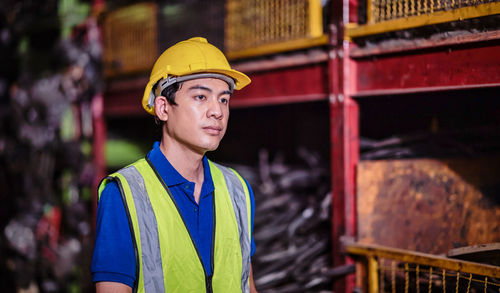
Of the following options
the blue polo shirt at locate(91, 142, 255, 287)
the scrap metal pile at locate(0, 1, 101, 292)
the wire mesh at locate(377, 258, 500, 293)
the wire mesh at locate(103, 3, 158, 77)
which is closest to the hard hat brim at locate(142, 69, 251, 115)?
the blue polo shirt at locate(91, 142, 255, 287)

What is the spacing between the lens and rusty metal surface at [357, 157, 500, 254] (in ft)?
10.1

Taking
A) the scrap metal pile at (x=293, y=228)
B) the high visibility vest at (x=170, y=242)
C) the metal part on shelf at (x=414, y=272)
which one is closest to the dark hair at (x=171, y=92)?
the high visibility vest at (x=170, y=242)

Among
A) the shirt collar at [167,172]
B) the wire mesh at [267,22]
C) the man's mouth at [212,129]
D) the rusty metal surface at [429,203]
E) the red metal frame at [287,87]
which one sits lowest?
the rusty metal surface at [429,203]

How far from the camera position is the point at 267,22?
4.04 metres

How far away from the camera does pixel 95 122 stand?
5.94 metres

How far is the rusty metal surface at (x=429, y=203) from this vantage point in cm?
306

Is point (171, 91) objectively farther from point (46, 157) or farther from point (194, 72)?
point (46, 157)

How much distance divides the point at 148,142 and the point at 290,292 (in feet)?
12.2

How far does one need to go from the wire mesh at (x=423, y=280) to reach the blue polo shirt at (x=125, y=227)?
1744mm

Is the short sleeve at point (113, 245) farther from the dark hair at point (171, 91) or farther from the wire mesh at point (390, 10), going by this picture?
the wire mesh at point (390, 10)

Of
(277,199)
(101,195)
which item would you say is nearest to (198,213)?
(101,195)

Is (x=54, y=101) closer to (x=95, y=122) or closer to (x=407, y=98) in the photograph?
(x=95, y=122)

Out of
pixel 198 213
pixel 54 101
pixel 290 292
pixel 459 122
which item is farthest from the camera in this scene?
pixel 54 101

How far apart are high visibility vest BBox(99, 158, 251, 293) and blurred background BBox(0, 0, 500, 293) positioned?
1572 mm
